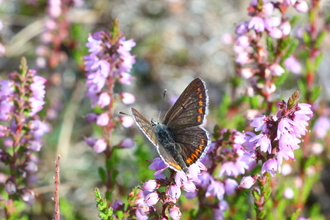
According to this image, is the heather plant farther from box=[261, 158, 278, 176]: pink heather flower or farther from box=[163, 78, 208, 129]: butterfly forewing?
box=[163, 78, 208, 129]: butterfly forewing

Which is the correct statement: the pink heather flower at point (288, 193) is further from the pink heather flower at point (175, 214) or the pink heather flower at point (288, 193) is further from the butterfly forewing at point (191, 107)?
the pink heather flower at point (175, 214)

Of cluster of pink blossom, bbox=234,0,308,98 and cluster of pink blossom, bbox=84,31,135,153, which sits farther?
cluster of pink blossom, bbox=234,0,308,98

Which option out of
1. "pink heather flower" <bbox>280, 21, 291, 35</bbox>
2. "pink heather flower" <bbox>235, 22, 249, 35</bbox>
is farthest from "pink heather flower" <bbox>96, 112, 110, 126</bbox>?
"pink heather flower" <bbox>280, 21, 291, 35</bbox>

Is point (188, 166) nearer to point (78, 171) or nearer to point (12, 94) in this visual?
point (12, 94)

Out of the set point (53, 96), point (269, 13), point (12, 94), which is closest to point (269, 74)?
point (269, 13)

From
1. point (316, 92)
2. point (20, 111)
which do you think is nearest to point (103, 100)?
point (20, 111)

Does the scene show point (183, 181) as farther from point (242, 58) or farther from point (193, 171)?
point (242, 58)

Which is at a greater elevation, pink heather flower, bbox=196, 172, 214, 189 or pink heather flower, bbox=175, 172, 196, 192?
pink heather flower, bbox=196, 172, 214, 189

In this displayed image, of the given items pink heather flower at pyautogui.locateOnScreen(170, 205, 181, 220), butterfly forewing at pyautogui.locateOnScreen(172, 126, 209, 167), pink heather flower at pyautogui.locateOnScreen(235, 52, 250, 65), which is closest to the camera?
pink heather flower at pyautogui.locateOnScreen(170, 205, 181, 220)
